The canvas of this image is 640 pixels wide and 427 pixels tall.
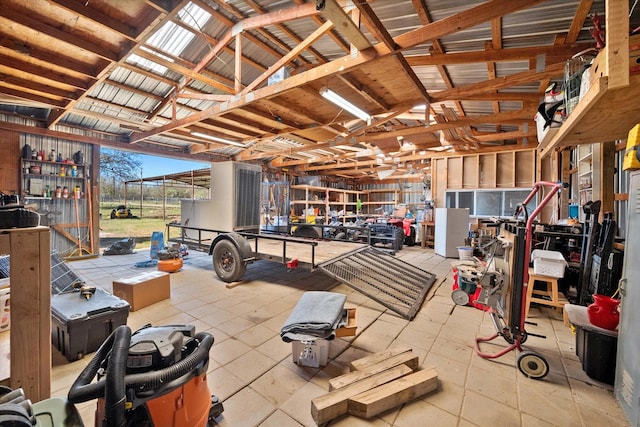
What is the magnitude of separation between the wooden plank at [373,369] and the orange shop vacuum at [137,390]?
3.12 feet

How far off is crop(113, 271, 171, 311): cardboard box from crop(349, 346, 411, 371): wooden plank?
2969 mm

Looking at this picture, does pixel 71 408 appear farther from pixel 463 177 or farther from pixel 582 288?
pixel 463 177

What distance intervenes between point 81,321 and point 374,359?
266cm

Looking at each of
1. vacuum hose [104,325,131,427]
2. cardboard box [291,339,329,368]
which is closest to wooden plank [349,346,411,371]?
cardboard box [291,339,329,368]

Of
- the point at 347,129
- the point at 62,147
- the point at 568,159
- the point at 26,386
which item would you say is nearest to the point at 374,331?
the point at 26,386

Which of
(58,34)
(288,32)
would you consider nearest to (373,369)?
(288,32)

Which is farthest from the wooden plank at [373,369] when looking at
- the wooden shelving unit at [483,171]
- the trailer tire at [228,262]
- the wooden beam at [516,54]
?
the wooden shelving unit at [483,171]

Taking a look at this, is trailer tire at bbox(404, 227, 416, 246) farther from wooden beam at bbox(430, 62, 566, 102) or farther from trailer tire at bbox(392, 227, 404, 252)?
wooden beam at bbox(430, 62, 566, 102)

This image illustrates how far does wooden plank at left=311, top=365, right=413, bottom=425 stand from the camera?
64.9 inches

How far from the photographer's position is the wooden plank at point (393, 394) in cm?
171

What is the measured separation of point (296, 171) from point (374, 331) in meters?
10.8

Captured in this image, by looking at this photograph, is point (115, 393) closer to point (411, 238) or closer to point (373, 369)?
point (373, 369)

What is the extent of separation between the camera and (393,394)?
5.86ft

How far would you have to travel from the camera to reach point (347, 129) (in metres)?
6.02
